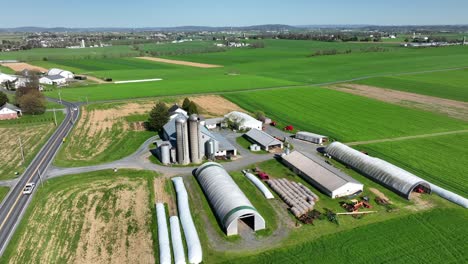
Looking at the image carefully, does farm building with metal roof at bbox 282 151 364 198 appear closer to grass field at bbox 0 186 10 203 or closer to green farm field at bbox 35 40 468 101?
grass field at bbox 0 186 10 203

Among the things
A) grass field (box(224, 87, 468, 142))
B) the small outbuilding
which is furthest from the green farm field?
the small outbuilding

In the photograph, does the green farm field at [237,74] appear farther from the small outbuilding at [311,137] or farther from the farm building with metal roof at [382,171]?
the farm building with metal roof at [382,171]

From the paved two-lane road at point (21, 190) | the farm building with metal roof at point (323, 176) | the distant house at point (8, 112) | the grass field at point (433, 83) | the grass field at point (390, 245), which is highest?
the grass field at point (433, 83)

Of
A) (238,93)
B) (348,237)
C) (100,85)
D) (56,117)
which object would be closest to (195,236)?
(348,237)

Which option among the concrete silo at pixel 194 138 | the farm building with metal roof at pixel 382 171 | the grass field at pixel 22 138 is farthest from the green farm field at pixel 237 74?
the farm building with metal roof at pixel 382 171

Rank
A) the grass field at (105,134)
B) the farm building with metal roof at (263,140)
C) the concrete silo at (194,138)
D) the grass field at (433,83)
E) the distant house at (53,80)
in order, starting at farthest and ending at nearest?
1. the distant house at (53,80)
2. the grass field at (433,83)
3. the farm building with metal roof at (263,140)
4. the grass field at (105,134)
5. the concrete silo at (194,138)

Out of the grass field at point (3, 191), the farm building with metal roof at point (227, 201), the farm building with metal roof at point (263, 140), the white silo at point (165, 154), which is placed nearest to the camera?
the farm building with metal roof at point (227, 201)

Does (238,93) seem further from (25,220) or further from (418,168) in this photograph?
(25,220)

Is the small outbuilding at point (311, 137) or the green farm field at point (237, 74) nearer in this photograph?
the small outbuilding at point (311, 137)
